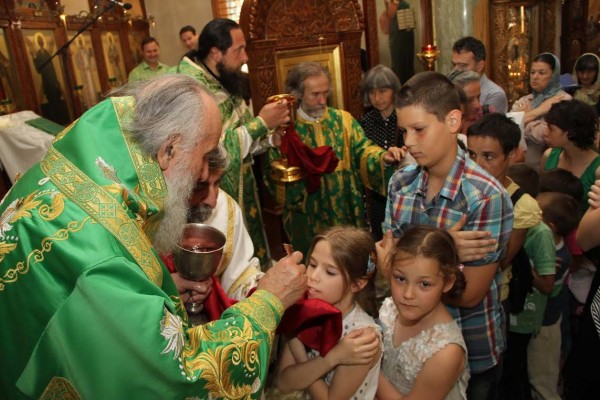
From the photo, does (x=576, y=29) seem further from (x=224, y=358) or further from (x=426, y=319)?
(x=224, y=358)

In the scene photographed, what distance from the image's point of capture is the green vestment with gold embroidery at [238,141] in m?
3.16

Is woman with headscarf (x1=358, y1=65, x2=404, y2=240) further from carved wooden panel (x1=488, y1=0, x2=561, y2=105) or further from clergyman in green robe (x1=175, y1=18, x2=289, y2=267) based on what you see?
carved wooden panel (x1=488, y1=0, x2=561, y2=105)

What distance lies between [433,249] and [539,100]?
3.34 metres

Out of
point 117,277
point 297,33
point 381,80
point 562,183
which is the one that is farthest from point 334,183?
point 117,277

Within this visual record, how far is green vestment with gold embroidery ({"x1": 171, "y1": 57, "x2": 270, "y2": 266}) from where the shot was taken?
3162 millimetres

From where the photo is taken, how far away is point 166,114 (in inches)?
53.7

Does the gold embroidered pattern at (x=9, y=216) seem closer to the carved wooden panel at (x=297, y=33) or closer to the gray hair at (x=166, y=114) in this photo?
the gray hair at (x=166, y=114)

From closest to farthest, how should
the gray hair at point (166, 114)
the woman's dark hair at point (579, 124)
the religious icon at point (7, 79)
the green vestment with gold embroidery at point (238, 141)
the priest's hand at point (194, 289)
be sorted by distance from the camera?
the gray hair at point (166, 114), the priest's hand at point (194, 289), the woman's dark hair at point (579, 124), the green vestment with gold embroidery at point (238, 141), the religious icon at point (7, 79)

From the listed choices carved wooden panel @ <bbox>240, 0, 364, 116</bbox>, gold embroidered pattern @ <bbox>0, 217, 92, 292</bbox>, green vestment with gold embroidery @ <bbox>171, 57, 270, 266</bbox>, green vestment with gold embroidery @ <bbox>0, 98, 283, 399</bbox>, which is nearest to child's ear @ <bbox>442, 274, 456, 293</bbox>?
green vestment with gold embroidery @ <bbox>0, 98, 283, 399</bbox>

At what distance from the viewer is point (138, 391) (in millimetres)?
1129

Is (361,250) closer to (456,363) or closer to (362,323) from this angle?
(362,323)

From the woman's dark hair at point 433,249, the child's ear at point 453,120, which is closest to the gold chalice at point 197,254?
the woman's dark hair at point 433,249

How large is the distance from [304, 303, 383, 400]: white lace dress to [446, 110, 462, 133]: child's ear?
2.34ft

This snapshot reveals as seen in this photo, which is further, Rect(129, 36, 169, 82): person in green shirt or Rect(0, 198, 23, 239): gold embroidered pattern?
Rect(129, 36, 169, 82): person in green shirt
